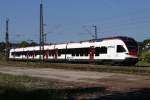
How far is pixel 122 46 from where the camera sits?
43094 mm

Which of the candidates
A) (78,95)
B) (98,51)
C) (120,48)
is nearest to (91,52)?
(98,51)

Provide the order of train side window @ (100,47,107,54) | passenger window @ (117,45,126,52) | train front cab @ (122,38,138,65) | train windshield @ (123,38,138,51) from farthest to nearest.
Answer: train side window @ (100,47,107,54) < passenger window @ (117,45,126,52) < train windshield @ (123,38,138,51) < train front cab @ (122,38,138,65)

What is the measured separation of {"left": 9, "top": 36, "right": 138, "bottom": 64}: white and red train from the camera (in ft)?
141

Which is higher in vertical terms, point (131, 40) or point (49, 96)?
point (131, 40)

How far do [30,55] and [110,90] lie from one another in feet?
181

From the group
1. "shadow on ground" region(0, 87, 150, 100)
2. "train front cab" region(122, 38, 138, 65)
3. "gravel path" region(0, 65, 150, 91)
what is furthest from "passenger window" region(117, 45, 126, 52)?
"shadow on ground" region(0, 87, 150, 100)

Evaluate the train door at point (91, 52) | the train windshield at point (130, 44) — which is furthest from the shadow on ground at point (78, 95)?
the train door at point (91, 52)

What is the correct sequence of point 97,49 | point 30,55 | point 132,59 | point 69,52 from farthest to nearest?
1. point 30,55
2. point 69,52
3. point 97,49
4. point 132,59

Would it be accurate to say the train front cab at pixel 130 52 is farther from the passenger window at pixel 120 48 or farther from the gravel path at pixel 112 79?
the gravel path at pixel 112 79

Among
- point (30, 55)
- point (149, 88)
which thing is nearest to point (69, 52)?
point (30, 55)

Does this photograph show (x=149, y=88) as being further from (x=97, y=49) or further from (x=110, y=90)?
(x=97, y=49)

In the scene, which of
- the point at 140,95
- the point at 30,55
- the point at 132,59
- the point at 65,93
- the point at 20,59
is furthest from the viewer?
the point at 20,59

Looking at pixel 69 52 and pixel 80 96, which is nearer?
pixel 80 96

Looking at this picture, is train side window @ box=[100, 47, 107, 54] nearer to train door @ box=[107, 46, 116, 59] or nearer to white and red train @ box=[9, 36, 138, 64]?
white and red train @ box=[9, 36, 138, 64]
